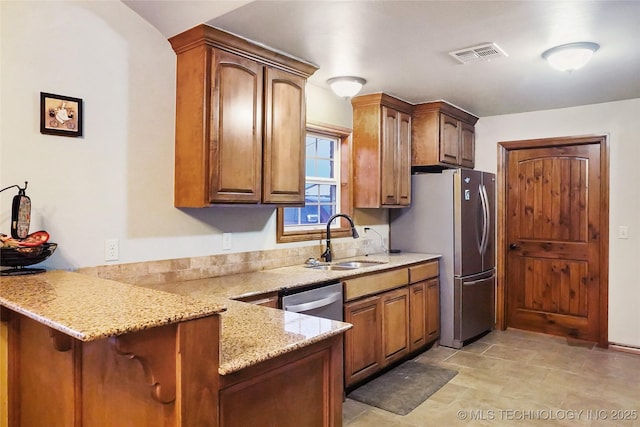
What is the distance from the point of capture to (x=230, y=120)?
2627mm

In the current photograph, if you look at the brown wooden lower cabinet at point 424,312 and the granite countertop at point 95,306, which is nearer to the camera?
the granite countertop at point 95,306

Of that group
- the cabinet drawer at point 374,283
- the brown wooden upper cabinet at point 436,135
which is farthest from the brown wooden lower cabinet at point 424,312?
the brown wooden upper cabinet at point 436,135

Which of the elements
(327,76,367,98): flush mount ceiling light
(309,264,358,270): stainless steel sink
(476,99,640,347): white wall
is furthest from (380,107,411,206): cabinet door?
(476,99,640,347): white wall

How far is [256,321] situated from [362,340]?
5.74ft

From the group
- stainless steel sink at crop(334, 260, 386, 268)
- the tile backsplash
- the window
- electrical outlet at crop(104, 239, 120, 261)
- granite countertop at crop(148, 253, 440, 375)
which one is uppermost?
the window

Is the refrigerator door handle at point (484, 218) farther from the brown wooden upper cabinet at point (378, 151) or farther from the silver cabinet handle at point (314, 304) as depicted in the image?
the silver cabinet handle at point (314, 304)

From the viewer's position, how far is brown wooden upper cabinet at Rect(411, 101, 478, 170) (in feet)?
14.3

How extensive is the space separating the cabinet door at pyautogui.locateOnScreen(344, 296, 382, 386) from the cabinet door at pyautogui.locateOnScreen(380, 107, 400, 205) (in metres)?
1.10

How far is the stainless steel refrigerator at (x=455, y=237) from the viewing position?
4219 millimetres

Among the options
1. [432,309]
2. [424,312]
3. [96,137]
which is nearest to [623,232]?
[432,309]

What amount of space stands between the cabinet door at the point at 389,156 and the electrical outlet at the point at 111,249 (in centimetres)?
233

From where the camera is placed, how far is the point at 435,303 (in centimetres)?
Answer: 422

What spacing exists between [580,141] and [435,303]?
218 cm

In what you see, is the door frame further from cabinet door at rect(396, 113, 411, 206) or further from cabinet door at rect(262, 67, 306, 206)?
cabinet door at rect(262, 67, 306, 206)
